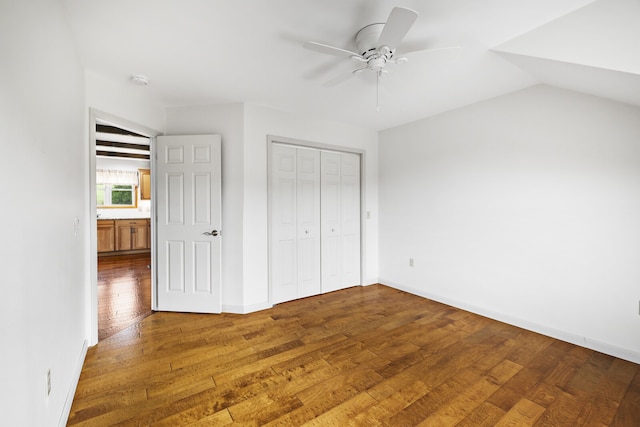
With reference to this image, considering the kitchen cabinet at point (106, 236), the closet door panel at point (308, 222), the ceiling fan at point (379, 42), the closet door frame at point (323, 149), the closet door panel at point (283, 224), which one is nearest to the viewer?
the ceiling fan at point (379, 42)

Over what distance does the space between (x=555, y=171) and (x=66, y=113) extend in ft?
13.1

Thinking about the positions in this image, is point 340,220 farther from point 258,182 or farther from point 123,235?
point 123,235

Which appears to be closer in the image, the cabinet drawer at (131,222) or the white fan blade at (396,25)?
the white fan blade at (396,25)

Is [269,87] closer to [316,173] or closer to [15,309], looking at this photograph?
[316,173]

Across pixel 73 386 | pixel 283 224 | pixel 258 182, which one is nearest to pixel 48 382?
pixel 73 386

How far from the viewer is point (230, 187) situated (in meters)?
3.25

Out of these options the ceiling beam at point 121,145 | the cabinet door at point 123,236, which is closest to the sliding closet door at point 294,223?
the ceiling beam at point 121,145

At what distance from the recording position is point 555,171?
105 inches

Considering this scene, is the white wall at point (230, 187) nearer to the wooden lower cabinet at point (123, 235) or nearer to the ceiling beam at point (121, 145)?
the ceiling beam at point (121, 145)

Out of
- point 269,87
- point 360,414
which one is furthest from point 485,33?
point 360,414

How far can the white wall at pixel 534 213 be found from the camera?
235 cm

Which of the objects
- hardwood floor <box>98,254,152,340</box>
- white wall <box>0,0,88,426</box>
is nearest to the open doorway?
hardwood floor <box>98,254,152,340</box>

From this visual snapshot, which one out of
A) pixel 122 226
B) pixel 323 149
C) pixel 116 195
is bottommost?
pixel 122 226

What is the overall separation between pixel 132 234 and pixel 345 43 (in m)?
6.71
